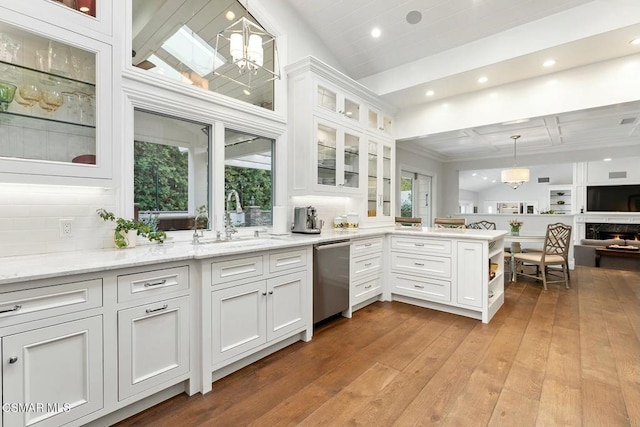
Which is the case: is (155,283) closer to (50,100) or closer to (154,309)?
(154,309)

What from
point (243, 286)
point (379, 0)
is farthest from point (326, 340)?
point (379, 0)

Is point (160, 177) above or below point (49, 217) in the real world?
above

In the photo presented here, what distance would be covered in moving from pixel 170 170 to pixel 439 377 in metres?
2.65

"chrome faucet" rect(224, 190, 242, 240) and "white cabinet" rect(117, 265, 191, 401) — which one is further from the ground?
"chrome faucet" rect(224, 190, 242, 240)

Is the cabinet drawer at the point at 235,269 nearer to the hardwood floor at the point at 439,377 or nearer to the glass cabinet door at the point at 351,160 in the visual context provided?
the hardwood floor at the point at 439,377

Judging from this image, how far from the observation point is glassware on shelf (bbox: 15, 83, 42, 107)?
1.71m

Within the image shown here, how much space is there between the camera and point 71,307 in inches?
57.8

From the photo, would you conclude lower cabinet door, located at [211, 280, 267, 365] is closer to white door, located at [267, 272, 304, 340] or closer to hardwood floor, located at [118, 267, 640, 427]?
white door, located at [267, 272, 304, 340]

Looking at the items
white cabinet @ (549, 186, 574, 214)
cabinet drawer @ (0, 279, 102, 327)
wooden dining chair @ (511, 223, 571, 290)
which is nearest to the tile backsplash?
cabinet drawer @ (0, 279, 102, 327)

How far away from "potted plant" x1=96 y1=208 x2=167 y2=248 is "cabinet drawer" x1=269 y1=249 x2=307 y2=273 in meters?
0.84

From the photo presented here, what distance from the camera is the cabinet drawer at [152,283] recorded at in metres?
1.65

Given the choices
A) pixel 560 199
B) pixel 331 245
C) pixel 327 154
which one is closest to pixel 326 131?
pixel 327 154

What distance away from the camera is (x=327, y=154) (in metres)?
3.52

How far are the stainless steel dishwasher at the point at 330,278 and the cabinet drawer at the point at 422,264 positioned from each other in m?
0.91
